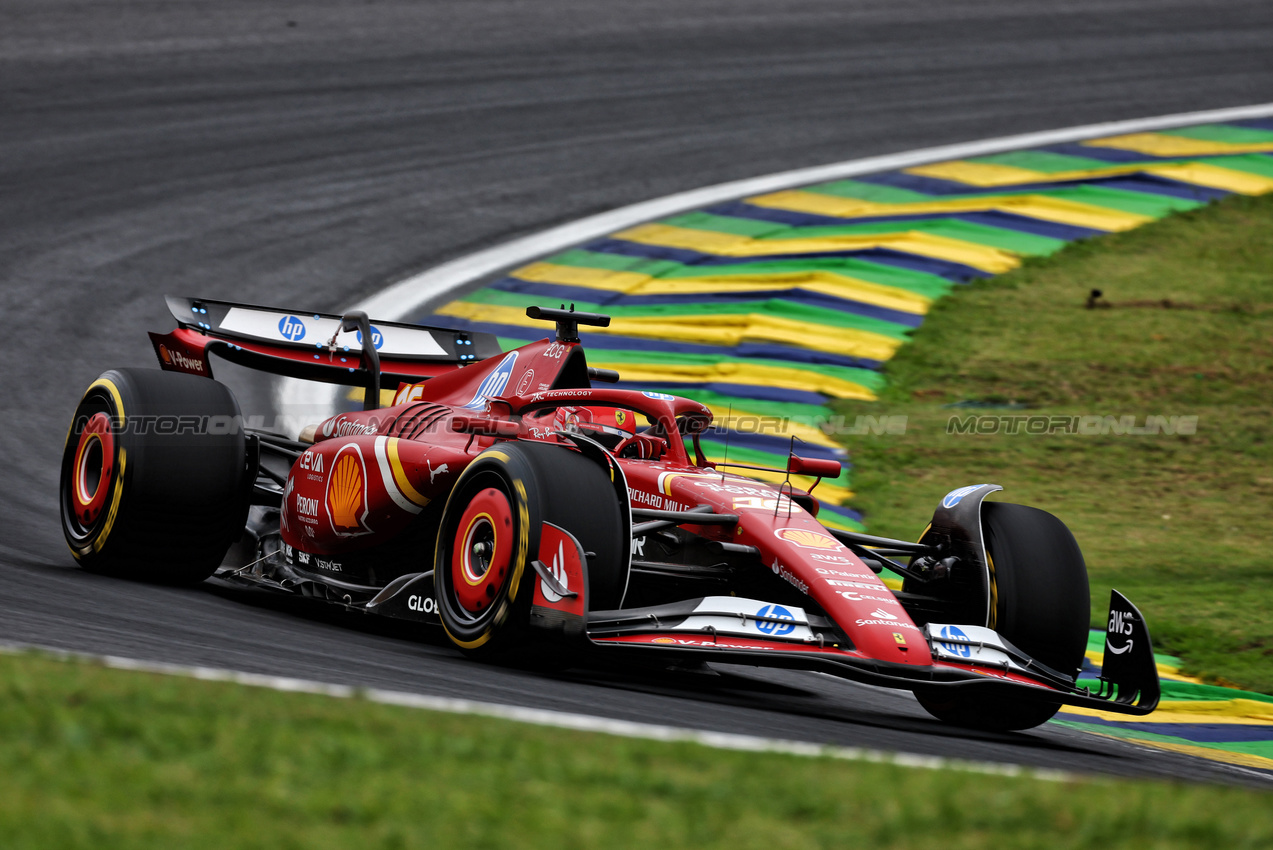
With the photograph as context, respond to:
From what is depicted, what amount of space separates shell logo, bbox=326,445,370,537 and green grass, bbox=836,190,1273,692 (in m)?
4.10

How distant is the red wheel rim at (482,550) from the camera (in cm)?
626

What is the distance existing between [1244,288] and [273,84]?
1231cm

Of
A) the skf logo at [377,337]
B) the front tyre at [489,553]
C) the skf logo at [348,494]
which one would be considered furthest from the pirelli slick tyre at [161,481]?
the front tyre at [489,553]

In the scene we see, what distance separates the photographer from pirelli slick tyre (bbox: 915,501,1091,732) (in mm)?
6766

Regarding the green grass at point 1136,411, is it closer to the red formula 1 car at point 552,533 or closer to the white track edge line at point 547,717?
the red formula 1 car at point 552,533

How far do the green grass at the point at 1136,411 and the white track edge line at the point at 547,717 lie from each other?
14.4 ft

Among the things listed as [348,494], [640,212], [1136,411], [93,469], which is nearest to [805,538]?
[348,494]

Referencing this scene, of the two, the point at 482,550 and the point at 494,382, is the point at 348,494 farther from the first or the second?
the point at 482,550

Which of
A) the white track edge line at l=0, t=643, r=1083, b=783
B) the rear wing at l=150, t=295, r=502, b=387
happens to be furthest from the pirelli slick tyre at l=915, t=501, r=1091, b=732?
the rear wing at l=150, t=295, r=502, b=387

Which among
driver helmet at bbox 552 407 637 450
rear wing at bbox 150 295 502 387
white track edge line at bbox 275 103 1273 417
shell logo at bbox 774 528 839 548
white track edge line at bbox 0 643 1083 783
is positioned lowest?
white track edge line at bbox 0 643 1083 783

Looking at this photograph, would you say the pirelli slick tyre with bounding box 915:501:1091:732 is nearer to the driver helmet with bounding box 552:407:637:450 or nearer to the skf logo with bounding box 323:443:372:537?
the driver helmet with bounding box 552:407:637:450

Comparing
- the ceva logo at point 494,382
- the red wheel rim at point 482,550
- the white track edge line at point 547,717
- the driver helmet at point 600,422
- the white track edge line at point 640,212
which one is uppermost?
the white track edge line at point 640,212

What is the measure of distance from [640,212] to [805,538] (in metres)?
11.3

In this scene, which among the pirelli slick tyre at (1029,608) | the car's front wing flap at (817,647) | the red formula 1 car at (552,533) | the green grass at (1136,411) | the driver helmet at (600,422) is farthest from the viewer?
the green grass at (1136,411)
